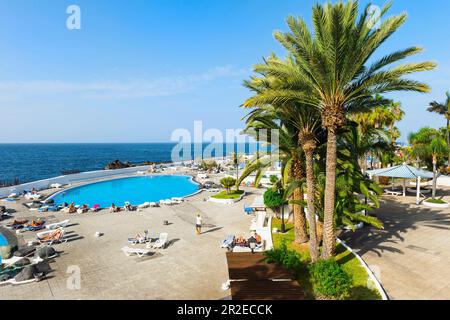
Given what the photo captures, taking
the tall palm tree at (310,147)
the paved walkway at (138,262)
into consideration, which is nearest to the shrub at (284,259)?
the tall palm tree at (310,147)

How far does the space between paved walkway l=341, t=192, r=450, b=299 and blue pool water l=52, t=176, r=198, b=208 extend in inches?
841

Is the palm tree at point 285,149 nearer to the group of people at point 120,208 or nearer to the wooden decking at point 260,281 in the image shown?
the wooden decking at point 260,281

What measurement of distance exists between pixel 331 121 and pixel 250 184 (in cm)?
2423

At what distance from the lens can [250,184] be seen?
3366 cm

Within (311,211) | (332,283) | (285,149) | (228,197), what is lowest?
(228,197)

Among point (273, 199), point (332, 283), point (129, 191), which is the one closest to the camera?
point (332, 283)

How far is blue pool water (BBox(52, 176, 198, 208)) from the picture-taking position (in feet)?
96.4

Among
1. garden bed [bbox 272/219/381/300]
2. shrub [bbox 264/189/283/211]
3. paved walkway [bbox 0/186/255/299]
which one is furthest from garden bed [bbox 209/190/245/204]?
garden bed [bbox 272/219/381/300]

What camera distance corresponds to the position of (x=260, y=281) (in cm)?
888

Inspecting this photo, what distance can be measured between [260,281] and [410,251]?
8.89 m

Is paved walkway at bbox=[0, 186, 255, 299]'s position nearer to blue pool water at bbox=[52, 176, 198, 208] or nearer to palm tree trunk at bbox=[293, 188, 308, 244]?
palm tree trunk at bbox=[293, 188, 308, 244]

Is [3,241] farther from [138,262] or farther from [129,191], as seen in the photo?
[129,191]

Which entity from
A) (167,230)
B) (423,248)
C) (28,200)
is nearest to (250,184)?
(167,230)

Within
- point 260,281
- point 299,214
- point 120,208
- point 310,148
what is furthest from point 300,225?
point 120,208
